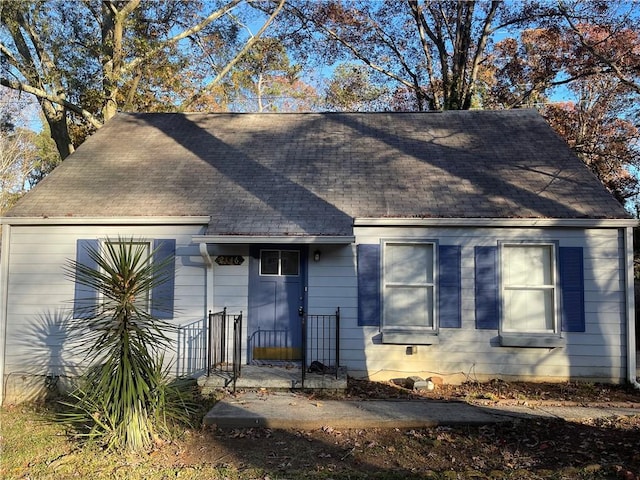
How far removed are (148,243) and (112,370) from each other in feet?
11.3

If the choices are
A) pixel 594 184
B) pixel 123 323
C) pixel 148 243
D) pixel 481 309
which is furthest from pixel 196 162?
pixel 594 184

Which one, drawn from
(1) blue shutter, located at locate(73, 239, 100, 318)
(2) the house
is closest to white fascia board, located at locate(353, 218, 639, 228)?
(2) the house

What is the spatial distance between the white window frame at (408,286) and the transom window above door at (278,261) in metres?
1.51

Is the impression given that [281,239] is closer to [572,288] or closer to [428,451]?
[428,451]

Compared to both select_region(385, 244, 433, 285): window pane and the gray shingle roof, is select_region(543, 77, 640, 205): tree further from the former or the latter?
select_region(385, 244, 433, 285): window pane

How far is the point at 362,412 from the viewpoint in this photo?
19.6ft

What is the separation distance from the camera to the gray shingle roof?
317 inches

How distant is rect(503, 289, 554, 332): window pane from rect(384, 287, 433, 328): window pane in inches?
49.6

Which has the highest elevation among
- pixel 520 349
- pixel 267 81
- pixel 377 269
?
pixel 267 81

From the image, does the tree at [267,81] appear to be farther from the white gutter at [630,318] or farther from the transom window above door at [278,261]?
the white gutter at [630,318]

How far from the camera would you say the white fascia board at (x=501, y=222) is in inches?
300

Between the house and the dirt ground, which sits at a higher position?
the house

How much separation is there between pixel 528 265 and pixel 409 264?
1.97 m

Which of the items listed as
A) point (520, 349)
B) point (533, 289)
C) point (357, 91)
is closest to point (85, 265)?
point (520, 349)
